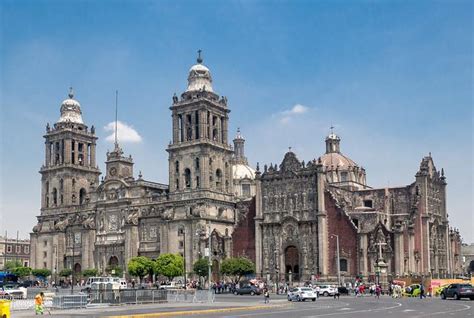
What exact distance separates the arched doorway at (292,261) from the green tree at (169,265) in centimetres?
1469

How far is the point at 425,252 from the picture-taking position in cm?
10250

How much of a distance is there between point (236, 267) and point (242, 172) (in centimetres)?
5547

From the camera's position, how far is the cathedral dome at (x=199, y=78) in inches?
4626

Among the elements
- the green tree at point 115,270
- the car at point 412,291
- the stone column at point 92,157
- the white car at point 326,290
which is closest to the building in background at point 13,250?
the stone column at point 92,157

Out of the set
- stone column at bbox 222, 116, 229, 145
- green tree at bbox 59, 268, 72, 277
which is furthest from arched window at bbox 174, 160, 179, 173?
green tree at bbox 59, 268, 72, 277

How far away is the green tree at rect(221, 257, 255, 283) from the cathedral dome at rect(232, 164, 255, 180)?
50233mm

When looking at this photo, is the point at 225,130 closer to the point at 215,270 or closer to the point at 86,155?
the point at 215,270

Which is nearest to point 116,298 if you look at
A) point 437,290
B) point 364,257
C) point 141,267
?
point 437,290

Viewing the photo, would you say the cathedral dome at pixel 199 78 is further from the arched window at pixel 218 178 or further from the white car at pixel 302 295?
the white car at pixel 302 295

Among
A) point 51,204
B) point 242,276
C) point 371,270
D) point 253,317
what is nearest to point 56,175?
point 51,204

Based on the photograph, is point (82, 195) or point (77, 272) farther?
point (82, 195)

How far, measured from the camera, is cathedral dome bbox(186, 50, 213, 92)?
118 meters

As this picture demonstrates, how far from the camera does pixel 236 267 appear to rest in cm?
10044

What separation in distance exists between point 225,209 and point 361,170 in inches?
1084
